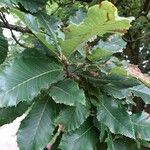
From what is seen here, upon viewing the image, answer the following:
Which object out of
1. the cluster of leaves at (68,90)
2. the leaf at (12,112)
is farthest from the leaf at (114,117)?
the leaf at (12,112)

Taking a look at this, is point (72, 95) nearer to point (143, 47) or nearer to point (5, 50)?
point (5, 50)

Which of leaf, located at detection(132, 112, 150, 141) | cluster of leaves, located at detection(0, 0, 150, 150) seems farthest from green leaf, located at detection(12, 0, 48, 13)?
leaf, located at detection(132, 112, 150, 141)

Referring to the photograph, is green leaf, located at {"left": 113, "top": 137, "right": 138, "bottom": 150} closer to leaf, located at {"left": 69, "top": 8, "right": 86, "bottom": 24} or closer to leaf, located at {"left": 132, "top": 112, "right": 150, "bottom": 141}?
leaf, located at {"left": 132, "top": 112, "right": 150, "bottom": 141}

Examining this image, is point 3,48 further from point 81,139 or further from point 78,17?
point 81,139

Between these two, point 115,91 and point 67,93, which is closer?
point 67,93

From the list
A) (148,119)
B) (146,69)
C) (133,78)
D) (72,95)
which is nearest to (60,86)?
(72,95)

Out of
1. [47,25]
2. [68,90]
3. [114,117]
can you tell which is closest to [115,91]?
[114,117]

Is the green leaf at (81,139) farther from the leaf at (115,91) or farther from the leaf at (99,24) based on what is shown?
the leaf at (99,24)
